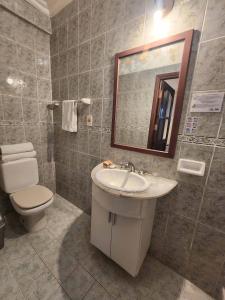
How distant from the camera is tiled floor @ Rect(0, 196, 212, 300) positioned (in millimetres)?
1031

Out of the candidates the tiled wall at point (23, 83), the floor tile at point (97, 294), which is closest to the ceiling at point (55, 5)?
the tiled wall at point (23, 83)

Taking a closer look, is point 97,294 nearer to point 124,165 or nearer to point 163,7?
point 124,165

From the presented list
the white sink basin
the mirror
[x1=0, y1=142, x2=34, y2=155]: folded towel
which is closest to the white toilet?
[x1=0, y1=142, x2=34, y2=155]: folded towel

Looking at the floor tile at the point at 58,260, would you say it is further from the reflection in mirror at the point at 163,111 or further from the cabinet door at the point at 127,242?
the reflection in mirror at the point at 163,111

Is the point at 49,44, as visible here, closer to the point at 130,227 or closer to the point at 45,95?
the point at 45,95

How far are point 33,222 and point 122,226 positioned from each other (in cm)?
110

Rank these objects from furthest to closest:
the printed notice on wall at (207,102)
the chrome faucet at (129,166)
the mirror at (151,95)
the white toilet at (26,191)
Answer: the white toilet at (26,191)
the chrome faucet at (129,166)
the mirror at (151,95)
the printed notice on wall at (207,102)

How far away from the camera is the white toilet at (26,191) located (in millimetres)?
1361

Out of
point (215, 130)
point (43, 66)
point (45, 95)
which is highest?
point (43, 66)

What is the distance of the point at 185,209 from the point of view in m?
1.08

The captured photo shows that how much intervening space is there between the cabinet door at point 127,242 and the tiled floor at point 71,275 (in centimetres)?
17

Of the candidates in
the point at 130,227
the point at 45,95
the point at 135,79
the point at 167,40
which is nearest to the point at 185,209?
the point at 130,227

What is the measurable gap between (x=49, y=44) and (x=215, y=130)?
7.04 ft

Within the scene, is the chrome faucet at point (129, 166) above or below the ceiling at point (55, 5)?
below
